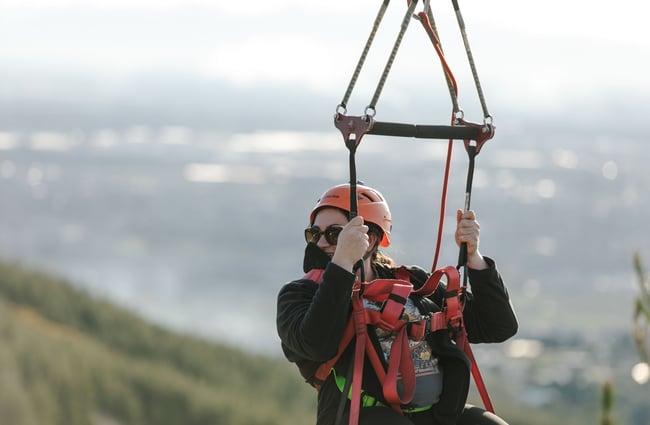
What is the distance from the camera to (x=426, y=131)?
3537mm

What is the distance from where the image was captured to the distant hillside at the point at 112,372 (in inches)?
964

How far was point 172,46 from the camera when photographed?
649 feet

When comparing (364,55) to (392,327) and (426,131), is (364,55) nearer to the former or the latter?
(426,131)

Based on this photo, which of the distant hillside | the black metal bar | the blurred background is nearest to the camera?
the black metal bar

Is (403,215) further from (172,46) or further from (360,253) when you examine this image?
(172,46)

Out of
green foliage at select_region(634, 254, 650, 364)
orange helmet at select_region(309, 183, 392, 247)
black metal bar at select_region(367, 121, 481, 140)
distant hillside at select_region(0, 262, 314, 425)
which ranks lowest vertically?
distant hillside at select_region(0, 262, 314, 425)

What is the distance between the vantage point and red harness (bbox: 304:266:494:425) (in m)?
3.28

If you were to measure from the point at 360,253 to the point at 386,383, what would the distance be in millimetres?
426

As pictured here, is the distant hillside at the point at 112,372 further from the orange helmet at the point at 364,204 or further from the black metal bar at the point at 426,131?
the black metal bar at the point at 426,131

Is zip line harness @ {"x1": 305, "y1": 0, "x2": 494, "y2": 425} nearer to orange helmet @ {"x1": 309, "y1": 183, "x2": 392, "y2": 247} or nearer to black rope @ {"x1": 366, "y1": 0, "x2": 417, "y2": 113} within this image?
black rope @ {"x1": 366, "y1": 0, "x2": 417, "y2": 113}

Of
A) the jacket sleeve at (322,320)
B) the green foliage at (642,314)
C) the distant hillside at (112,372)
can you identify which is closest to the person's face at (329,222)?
the jacket sleeve at (322,320)

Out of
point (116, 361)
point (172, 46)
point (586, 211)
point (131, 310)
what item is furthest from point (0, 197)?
point (172, 46)

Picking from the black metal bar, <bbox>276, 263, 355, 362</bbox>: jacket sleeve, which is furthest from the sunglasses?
the black metal bar

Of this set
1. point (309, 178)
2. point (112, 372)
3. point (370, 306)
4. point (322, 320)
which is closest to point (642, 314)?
point (322, 320)
